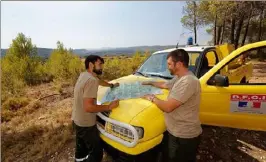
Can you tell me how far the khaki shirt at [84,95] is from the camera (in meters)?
2.59

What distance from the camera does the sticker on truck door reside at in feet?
9.75

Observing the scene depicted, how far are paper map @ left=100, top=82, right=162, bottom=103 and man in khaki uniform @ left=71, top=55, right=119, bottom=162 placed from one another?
1.04 ft

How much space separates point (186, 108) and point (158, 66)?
2.01m

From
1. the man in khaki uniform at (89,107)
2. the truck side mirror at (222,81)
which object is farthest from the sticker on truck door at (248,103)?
the man in khaki uniform at (89,107)

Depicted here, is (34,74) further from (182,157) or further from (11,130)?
(182,157)

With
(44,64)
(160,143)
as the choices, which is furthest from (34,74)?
(160,143)

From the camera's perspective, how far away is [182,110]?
2.15 m

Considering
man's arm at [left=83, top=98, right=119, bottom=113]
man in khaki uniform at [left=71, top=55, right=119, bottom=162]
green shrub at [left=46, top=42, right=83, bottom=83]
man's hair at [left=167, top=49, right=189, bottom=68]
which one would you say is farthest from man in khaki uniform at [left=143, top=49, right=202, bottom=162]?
green shrub at [left=46, top=42, right=83, bottom=83]

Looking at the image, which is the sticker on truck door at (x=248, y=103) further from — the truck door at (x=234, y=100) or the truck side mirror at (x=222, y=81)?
the truck side mirror at (x=222, y=81)

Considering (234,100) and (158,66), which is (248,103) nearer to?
(234,100)

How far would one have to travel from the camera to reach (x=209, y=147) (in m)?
3.72

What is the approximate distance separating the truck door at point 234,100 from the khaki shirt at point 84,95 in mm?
1754

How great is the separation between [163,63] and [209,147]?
1798mm

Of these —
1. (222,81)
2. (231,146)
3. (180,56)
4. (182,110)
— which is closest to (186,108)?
(182,110)
